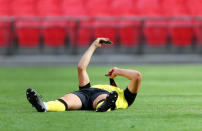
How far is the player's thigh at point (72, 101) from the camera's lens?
7109 mm

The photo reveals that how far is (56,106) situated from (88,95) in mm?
518

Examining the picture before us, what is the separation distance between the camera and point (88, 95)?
729cm

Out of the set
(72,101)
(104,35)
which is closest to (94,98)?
(72,101)

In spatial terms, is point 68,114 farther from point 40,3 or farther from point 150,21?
point 40,3

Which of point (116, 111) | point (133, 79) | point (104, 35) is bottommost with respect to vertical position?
point (104, 35)

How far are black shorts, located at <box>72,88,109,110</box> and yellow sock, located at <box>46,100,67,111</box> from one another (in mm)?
260

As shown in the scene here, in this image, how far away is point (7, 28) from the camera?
17.3 metres

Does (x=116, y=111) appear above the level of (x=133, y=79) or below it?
below

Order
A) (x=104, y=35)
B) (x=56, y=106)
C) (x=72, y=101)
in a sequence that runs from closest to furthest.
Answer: (x=56, y=106), (x=72, y=101), (x=104, y=35)

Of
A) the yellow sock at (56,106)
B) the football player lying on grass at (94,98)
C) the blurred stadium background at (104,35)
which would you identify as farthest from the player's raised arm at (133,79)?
the blurred stadium background at (104,35)

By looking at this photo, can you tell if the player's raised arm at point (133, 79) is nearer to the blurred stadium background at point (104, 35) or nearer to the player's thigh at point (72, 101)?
the player's thigh at point (72, 101)

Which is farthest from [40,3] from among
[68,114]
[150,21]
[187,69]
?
[68,114]

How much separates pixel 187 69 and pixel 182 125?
9.86 metres

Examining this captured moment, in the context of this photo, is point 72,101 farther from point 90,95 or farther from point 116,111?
point 116,111
